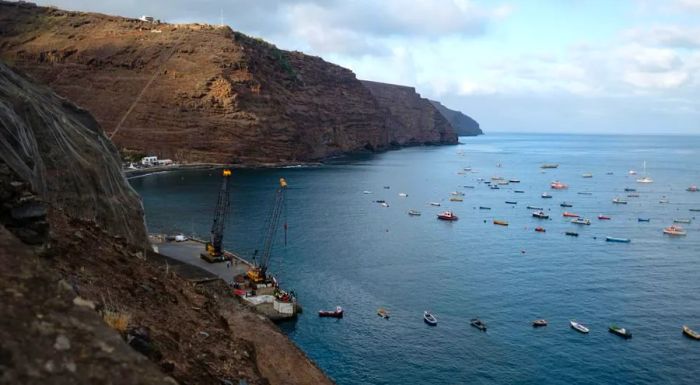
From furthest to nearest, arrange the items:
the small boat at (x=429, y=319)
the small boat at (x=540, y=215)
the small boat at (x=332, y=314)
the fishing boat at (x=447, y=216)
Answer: the small boat at (x=540, y=215) → the fishing boat at (x=447, y=216) → the small boat at (x=332, y=314) → the small boat at (x=429, y=319)

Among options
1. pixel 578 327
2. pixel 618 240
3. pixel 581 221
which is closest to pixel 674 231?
pixel 618 240

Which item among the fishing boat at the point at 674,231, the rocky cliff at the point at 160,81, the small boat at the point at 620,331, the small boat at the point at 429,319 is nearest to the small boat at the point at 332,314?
the small boat at the point at 429,319

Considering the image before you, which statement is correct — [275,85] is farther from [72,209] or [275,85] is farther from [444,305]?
[72,209]

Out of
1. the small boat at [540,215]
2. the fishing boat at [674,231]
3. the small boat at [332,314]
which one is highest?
the small boat at [540,215]

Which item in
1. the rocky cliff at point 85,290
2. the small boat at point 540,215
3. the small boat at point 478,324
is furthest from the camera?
the small boat at point 540,215

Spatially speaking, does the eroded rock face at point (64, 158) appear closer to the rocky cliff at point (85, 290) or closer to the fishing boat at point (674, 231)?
the rocky cliff at point (85, 290)

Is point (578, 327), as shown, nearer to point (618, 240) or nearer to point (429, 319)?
point (429, 319)
